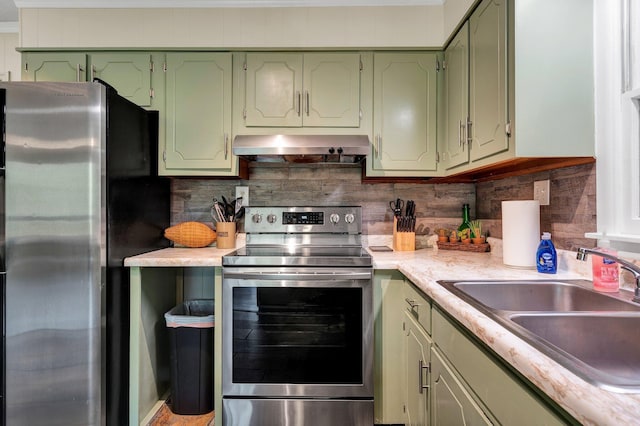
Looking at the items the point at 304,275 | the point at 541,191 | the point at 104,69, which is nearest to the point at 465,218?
the point at 541,191

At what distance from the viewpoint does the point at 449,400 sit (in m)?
1.10

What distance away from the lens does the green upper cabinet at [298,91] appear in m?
2.10

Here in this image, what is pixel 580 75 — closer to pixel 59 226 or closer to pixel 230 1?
pixel 230 1

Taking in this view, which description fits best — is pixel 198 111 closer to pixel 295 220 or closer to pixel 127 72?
pixel 127 72

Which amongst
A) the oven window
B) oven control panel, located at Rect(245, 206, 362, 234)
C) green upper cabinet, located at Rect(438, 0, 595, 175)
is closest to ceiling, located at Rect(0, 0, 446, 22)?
green upper cabinet, located at Rect(438, 0, 595, 175)

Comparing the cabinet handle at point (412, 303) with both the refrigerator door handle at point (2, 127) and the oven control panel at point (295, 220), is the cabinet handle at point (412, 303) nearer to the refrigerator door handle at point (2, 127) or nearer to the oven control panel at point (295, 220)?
the oven control panel at point (295, 220)

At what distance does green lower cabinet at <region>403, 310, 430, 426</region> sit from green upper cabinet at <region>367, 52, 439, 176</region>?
0.90 meters

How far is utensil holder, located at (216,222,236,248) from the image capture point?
2.16 metres

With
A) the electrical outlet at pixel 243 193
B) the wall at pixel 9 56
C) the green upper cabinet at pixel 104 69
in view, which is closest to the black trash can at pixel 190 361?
the electrical outlet at pixel 243 193

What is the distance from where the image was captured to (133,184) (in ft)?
6.10

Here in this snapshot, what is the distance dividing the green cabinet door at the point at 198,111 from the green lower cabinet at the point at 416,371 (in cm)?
135

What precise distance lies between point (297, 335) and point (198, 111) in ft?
4.59

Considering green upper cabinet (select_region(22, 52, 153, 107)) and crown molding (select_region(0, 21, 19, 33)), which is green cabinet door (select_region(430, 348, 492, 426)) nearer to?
green upper cabinet (select_region(22, 52, 153, 107))

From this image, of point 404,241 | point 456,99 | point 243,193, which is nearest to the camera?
point 456,99
